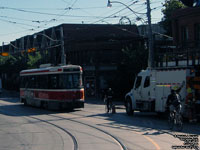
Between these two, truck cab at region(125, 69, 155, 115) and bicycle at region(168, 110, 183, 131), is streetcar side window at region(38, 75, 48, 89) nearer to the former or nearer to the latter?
truck cab at region(125, 69, 155, 115)

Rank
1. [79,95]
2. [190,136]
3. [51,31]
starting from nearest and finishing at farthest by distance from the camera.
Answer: [190,136], [79,95], [51,31]

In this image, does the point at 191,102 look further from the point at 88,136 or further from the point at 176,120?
the point at 88,136

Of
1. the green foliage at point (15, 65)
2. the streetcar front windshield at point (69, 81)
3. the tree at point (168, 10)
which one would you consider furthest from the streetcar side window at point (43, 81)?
the green foliage at point (15, 65)

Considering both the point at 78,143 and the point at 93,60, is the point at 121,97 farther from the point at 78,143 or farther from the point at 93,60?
the point at 78,143

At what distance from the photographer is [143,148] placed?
1038 centimetres

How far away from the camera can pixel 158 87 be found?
1880cm

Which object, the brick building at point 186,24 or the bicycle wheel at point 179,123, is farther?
the brick building at point 186,24

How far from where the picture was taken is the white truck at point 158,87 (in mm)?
16625

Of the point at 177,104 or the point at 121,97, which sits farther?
the point at 121,97

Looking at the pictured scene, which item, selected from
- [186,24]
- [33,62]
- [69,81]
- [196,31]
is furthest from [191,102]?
[33,62]

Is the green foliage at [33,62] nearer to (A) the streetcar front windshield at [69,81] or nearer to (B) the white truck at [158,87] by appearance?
(A) the streetcar front windshield at [69,81]

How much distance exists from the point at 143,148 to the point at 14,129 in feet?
24.9

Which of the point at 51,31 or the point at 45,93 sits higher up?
the point at 51,31

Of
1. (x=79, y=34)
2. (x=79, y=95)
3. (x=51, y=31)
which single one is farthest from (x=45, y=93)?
(x=51, y=31)
